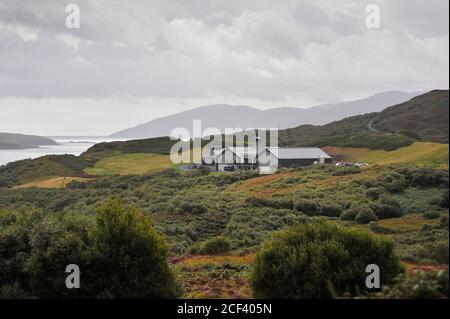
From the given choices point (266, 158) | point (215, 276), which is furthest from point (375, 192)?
point (266, 158)

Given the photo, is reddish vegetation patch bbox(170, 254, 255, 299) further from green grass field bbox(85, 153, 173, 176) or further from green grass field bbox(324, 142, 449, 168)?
green grass field bbox(85, 153, 173, 176)

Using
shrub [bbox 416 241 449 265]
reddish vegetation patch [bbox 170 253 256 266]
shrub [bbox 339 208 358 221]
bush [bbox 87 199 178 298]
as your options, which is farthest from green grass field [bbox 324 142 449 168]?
bush [bbox 87 199 178 298]

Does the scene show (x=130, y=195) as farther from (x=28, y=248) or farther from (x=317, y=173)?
(x=28, y=248)

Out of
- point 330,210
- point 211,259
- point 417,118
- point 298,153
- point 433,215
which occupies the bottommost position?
point 211,259

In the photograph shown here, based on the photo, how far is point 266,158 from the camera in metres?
70.3

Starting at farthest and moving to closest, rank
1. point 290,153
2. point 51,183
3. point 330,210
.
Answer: point 290,153 < point 51,183 < point 330,210

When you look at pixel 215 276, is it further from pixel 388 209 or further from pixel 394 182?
pixel 394 182

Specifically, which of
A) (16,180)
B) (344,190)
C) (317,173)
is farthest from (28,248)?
(16,180)

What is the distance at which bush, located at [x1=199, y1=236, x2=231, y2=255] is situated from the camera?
24172mm

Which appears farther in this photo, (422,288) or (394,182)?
(394,182)

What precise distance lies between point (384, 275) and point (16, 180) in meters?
72.6

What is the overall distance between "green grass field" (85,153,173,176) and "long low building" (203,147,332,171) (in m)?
12.1

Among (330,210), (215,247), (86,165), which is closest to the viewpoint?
(215,247)

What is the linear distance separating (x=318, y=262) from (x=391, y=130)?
113m
